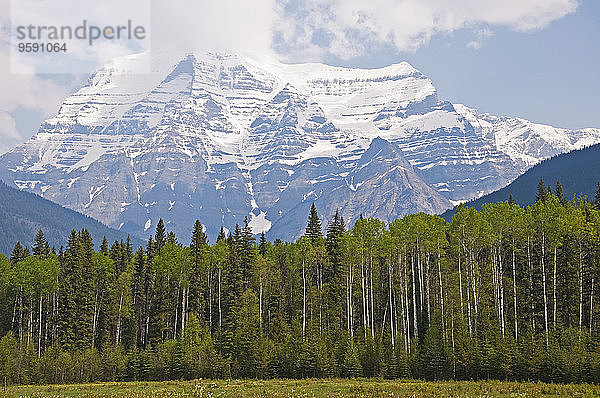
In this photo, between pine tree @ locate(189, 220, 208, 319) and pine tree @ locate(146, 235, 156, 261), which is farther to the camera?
pine tree @ locate(146, 235, 156, 261)

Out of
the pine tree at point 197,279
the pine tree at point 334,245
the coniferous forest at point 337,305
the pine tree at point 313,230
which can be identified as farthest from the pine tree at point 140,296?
the pine tree at point 334,245

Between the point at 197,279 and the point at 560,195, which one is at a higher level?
the point at 560,195

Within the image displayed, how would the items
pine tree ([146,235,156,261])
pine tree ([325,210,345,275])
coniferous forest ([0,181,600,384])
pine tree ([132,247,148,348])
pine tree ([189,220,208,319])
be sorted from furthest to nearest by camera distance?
pine tree ([146,235,156,261]), pine tree ([132,247,148,348]), pine tree ([325,210,345,275]), pine tree ([189,220,208,319]), coniferous forest ([0,181,600,384])

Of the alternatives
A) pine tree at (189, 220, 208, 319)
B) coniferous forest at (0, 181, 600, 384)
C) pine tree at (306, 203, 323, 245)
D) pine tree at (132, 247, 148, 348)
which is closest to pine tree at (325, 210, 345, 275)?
coniferous forest at (0, 181, 600, 384)

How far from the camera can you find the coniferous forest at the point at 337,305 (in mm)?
69188

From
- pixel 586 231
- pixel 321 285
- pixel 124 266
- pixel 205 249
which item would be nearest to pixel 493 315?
pixel 586 231

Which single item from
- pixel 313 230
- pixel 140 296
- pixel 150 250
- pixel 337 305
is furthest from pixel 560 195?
pixel 140 296

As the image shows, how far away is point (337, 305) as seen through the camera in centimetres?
9144

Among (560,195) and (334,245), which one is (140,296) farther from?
(560,195)

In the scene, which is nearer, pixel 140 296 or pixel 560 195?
pixel 140 296

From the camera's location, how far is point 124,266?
113 m

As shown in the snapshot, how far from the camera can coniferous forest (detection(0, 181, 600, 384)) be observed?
227 feet

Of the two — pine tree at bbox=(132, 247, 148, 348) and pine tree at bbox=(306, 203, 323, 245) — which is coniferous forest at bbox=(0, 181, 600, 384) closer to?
pine tree at bbox=(132, 247, 148, 348)

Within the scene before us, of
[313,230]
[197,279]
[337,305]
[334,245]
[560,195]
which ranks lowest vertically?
[337,305]
